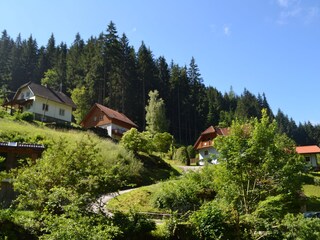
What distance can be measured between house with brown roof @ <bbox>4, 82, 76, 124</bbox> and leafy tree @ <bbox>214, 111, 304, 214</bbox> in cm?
3723

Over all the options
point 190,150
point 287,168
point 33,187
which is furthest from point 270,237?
point 190,150

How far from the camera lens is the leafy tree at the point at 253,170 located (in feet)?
53.5

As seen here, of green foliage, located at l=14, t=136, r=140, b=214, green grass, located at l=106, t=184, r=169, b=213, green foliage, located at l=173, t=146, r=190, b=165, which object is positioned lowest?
green grass, located at l=106, t=184, r=169, b=213

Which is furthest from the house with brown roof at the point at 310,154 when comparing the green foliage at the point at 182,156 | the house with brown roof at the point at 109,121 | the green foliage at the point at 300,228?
the green foliage at the point at 300,228

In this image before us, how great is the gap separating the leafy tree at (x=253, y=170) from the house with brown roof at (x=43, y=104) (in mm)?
37233

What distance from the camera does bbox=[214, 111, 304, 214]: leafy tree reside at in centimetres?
1631

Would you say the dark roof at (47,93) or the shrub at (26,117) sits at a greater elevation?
the dark roof at (47,93)

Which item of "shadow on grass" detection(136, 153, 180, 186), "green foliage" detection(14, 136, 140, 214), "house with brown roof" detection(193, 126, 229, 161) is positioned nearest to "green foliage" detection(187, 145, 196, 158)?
"house with brown roof" detection(193, 126, 229, 161)

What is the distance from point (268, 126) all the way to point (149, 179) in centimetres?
1509

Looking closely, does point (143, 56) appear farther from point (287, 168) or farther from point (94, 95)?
point (287, 168)

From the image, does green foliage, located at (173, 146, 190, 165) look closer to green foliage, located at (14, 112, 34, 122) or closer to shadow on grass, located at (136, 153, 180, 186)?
shadow on grass, located at (136, 153, 180, 186)

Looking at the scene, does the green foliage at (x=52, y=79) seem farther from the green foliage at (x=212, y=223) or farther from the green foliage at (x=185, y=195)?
the green foliage at (x=212, y=223)

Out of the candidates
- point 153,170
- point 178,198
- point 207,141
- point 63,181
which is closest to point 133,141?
point 153,170

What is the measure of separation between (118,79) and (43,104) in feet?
63.1
